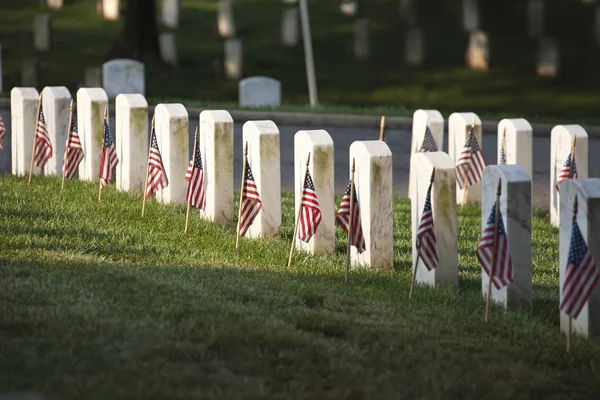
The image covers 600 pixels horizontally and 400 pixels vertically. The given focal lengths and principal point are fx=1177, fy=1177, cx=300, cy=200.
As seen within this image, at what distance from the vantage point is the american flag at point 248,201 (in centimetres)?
933

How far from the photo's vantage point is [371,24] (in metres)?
32.2

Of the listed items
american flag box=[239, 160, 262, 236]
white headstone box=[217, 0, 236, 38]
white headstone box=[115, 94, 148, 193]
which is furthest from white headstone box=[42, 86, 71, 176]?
white headstone box=[217, 0, 236, 38]

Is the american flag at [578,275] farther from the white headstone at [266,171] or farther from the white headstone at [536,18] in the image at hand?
the white headstone at [536,18]

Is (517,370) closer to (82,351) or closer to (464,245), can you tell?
(82,351)

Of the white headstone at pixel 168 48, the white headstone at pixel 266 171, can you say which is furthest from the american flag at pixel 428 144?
the white headstone at pixel 168 48

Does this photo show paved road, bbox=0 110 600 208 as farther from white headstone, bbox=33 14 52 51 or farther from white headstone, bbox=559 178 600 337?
white headstone, bbox=33 14 52 51

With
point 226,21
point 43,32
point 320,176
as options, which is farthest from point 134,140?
point 226,21

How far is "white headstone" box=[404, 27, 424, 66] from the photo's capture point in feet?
93.9

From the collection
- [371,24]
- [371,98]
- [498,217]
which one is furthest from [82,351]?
[371,24]

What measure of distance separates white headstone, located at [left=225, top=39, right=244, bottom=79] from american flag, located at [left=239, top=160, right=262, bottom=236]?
58.7ft

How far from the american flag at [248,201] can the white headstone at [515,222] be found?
2.03m

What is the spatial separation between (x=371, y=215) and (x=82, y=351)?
3.27 meters

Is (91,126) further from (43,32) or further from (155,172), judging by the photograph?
(43,32)

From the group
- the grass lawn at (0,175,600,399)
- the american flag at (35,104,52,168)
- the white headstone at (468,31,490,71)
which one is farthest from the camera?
the white headstone at (468,31,490,71)
